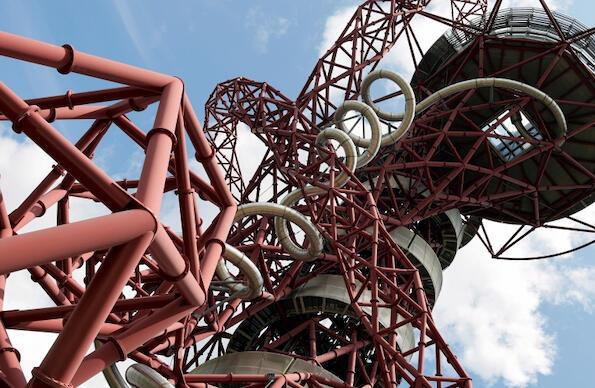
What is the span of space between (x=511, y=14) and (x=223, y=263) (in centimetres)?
2089

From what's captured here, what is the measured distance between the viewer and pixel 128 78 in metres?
10.7

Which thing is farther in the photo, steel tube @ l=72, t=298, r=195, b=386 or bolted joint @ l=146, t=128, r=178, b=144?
bolted joint @ l=146, t=128, r=178, b=144

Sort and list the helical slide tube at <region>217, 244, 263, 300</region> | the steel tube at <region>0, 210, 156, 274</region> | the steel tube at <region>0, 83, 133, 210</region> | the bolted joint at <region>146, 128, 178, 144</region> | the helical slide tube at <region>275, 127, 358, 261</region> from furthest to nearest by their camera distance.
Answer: the helical slide tube at <region>275, 127, 358, 261</region> → the helical slide tube at <region>217, 244, 263, 300</region> → the bolted joint at <region>146, 128, 178, 144</region> → the steel tube at <region>0, 83, 133, 210</region> → the steel tube at <region>0, 210, 156, 274</region>

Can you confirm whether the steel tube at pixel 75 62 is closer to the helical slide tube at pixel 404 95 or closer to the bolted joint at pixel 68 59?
the bolted joint at pixel 68 59

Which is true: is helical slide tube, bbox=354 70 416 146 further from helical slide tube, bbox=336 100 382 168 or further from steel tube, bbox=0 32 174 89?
steel tube, bbox=0 32 174 89

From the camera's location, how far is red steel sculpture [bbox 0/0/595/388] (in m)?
8.96

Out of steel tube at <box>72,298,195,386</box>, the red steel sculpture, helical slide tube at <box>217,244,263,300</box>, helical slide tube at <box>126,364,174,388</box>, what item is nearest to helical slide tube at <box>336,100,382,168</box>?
the red steel sculpture

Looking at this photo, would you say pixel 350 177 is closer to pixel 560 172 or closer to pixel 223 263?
pixel 223 263

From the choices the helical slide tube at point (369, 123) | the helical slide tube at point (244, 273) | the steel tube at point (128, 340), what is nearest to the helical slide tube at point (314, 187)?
the helical slide tube at point (369, 123)

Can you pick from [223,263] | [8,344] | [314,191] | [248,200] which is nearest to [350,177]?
[314,191]

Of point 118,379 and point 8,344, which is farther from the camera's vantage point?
point 118,379

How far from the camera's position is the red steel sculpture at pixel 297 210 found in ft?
29.4

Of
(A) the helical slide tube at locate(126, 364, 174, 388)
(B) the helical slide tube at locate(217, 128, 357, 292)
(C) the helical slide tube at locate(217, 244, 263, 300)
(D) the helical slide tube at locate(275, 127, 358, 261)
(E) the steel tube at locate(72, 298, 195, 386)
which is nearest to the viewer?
(E) the steel tube at locate(72, 298, 195, 386)

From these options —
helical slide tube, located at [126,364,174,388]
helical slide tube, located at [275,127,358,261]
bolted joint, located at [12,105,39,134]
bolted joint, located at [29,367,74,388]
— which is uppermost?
helical slide tube, located at [275,127,358,261]
